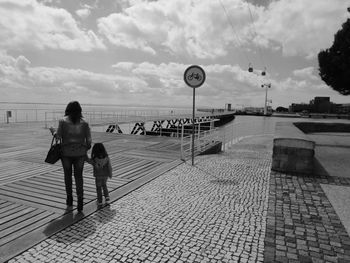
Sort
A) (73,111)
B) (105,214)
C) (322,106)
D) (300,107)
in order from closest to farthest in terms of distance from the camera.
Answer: (73,111) < (105,214) < (322,106) < (300,107)

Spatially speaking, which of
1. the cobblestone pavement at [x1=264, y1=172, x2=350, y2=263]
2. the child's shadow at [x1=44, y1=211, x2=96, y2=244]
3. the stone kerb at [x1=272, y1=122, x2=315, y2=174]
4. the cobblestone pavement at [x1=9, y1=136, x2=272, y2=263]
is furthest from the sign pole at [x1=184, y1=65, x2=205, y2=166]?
the child's shadow at [x1=44, y1=211, x2=96, y2=244]

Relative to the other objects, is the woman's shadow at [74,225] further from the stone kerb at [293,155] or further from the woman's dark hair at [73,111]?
the stone kerb at [293,155]

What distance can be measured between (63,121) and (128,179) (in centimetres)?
242

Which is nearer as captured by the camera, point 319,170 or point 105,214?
point 105,214

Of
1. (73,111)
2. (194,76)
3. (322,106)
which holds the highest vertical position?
(322,106)

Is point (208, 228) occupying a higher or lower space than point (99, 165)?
lower

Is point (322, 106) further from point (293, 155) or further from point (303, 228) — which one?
point (303, 228)

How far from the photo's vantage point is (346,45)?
17781 mm

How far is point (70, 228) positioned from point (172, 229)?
1416 mm

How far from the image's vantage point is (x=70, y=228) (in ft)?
11.5

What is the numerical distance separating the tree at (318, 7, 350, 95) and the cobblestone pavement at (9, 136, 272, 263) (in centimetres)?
1676

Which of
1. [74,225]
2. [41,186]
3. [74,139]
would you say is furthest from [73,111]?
[41,186]

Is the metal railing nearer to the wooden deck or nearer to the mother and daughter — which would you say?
the wooden deck

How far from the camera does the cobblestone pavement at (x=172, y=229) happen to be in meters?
2.90
